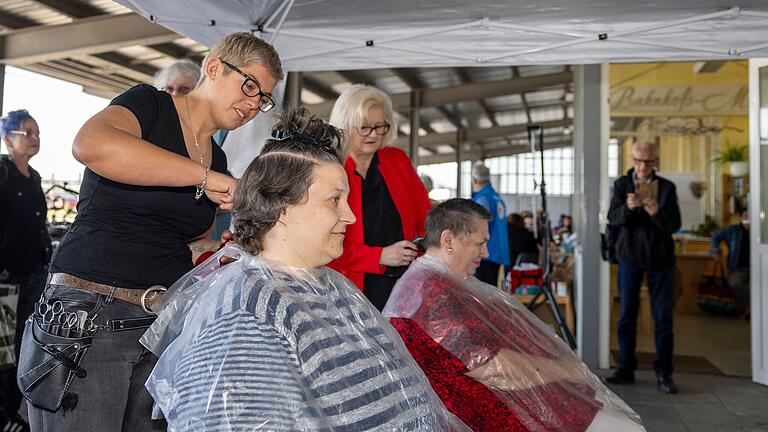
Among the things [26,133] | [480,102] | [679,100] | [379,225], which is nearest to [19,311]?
[26,133]

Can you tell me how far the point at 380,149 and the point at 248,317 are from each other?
5.23 feet

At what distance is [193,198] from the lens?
158 centimetres

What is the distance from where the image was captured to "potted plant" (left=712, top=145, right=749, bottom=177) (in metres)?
10.0

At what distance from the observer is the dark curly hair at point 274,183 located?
132cm

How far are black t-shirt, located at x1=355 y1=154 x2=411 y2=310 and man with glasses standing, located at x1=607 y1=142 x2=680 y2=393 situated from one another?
6.78 ft

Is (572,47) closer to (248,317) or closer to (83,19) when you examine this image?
(248,317)

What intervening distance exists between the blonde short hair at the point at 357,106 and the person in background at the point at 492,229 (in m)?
2.78

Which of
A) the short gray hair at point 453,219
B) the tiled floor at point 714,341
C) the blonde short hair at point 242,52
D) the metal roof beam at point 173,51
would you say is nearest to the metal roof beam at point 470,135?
Answer: the tiled floor at point 714,341

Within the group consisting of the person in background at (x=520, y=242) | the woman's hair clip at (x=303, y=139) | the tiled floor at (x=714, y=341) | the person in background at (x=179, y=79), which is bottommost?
the tiled floor at (x=714, y=341)

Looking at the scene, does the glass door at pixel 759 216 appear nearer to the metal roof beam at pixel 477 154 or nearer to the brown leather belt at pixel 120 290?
the brown leather belt at pixel 120 290

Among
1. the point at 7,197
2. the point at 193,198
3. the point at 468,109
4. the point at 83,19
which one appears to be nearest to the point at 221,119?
the point at 193,198

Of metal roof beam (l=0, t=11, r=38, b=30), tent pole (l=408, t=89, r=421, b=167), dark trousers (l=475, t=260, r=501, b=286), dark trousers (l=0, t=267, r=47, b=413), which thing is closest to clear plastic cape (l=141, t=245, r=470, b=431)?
dark trousers (l=0, t=267, r=47, b=413)

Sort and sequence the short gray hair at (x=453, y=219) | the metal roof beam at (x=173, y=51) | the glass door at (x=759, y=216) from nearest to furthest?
the short gray hair at (x=453, y=219) < the glass door at (x=759, y=216) < the metal roof beam at (x=173, y=51)

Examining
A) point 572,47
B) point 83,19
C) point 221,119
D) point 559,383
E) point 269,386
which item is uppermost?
point 83,19
